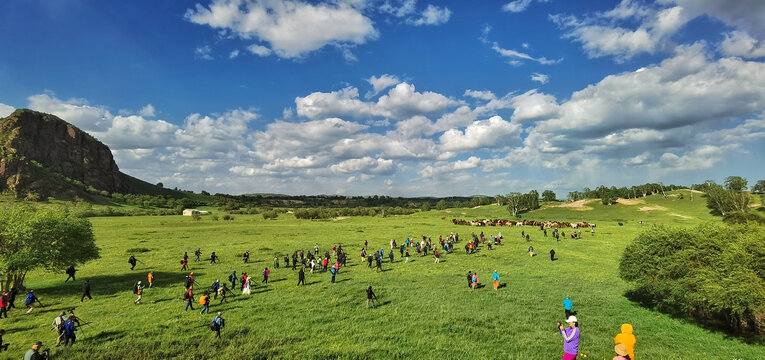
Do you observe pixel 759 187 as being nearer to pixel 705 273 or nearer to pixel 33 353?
pixel 705 273

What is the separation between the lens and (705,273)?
879 inches

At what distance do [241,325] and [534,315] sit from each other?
20.4 m

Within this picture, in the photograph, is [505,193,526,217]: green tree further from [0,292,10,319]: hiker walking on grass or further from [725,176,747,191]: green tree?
[0,292,10,319]: hiker walking on grass

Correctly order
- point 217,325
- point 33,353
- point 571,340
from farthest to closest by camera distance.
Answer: point 217,325 → point 33,353 → point 571,340

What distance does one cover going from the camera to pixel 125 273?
37375 mm

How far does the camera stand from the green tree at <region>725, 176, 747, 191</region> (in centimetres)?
13112

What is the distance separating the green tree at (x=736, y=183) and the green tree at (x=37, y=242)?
192 metres

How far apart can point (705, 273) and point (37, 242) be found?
51.7 meters

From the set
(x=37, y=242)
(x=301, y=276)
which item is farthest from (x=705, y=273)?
(x=37, y=242)

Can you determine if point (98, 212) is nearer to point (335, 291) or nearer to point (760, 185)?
point (335, 291)

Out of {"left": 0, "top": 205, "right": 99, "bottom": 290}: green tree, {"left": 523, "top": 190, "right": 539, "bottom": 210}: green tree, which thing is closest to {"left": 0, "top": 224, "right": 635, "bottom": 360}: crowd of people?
{"left": 0, "top": 205, "right": 99, "bottom": 290}: green tree

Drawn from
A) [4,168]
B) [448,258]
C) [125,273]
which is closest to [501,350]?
[448,258]

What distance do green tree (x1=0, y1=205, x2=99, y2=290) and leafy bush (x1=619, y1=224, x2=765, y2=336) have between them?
4887 cm

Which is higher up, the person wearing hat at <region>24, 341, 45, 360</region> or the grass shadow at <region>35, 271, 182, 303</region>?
the person wearing hat at <region>24, 341, 45, 360</region>
